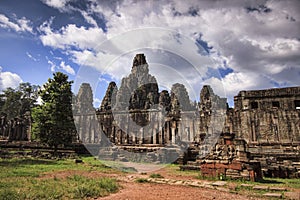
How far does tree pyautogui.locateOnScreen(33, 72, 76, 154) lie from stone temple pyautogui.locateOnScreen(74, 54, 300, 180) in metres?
5.90

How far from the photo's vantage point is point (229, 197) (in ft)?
21.5

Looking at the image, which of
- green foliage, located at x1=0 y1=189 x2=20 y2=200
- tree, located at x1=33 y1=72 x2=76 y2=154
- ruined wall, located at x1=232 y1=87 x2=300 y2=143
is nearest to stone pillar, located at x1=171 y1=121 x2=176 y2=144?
ruined wall, located at x1=232 y1=87 x2=300 y2=143

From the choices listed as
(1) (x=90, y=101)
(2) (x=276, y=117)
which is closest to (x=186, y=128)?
(2) (x=276, y=117)

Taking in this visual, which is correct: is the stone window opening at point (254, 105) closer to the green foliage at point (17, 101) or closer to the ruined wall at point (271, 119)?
the ruined wall at point (271, 119)

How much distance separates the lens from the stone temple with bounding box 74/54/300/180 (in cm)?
1152

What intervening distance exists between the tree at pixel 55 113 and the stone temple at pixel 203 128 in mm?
5904

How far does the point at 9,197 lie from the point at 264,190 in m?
7.99

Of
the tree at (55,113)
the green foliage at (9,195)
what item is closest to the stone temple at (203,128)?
the tree at (55,113)

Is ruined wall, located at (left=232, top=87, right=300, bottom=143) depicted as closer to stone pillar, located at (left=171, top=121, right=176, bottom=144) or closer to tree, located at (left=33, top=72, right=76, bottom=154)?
stone pillar, located at (left=171, top=121, right=176, bottom=144)

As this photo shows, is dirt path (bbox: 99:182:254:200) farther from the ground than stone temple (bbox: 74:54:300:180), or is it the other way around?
stone temple (bbox: 74:54:300:180)

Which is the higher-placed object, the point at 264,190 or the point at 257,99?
the point at 257,99

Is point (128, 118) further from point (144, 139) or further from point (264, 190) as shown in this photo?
point (264, 190)

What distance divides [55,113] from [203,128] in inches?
844

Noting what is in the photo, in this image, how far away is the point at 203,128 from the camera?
33344mm
